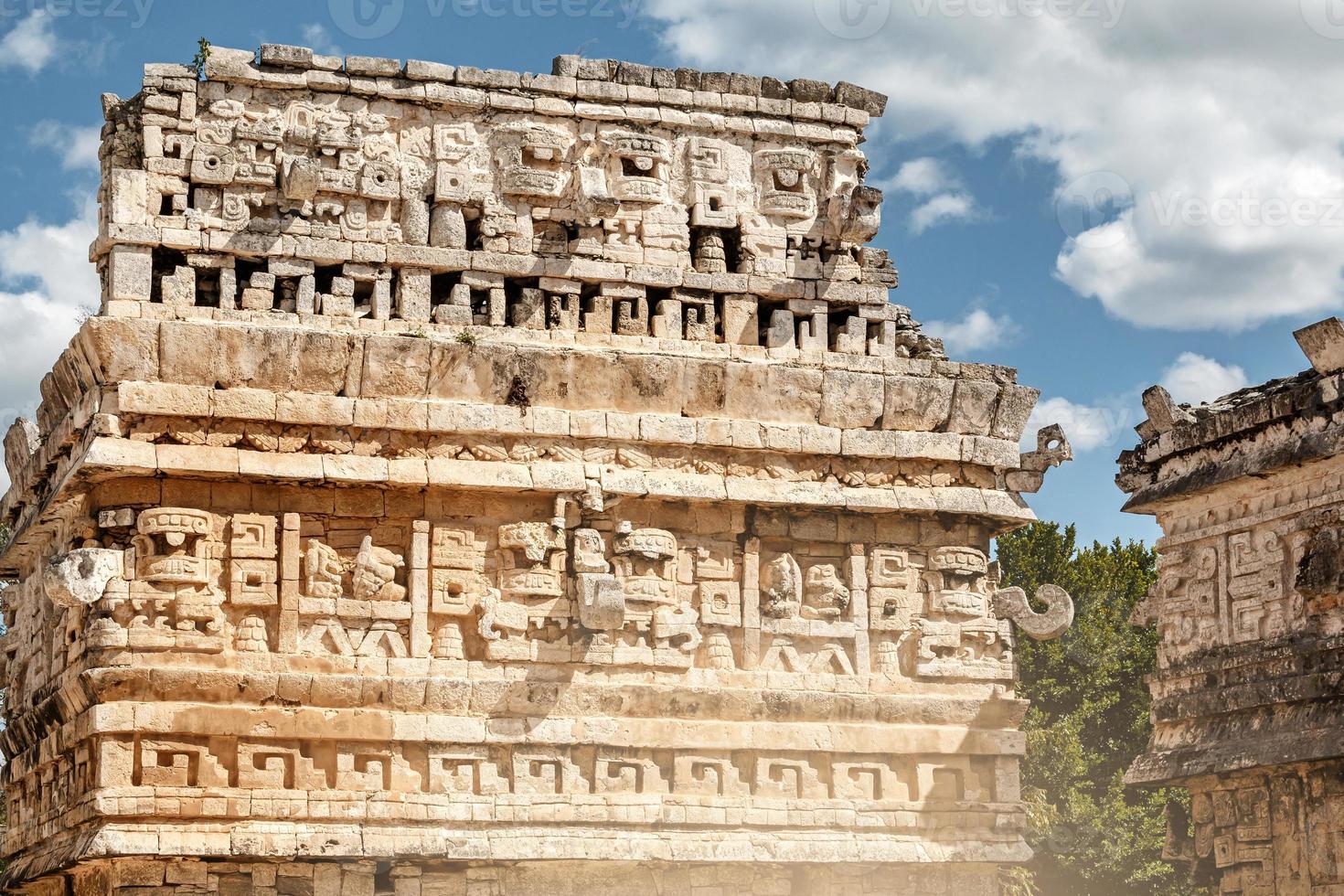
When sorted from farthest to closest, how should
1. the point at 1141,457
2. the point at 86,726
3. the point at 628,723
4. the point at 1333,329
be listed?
the point at 1141,457 → the point at 1333,329 → the point at 628,723 → the point at 86,726

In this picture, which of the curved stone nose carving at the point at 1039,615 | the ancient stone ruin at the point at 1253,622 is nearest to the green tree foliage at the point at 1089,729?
the ancient stone ruin at the point at 1253,622

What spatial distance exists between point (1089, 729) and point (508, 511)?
23858 mm

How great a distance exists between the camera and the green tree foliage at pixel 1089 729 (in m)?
33.7

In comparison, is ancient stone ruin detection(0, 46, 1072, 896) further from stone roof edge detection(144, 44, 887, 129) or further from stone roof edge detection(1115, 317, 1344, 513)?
stone roof edge detection(1115, 317, 1344, 513)

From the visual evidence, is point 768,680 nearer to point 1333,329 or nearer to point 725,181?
point 725,181

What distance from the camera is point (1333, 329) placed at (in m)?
16.6

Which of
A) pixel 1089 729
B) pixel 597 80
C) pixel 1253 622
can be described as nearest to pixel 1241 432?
pixel 1253 622

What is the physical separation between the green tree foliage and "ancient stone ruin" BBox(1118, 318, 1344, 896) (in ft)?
44.8

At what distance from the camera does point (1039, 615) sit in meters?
15.6

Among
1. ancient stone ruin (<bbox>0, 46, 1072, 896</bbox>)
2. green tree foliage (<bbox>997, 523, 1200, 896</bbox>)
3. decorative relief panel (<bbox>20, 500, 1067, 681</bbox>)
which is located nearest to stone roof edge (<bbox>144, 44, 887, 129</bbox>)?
ancient stone ruin (<bbox>0, 46, 1072, 896</bbox>)

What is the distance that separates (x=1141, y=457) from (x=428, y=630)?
26.3ft

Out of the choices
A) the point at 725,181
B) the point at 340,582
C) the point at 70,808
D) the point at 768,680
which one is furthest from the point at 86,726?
the point at 725,181

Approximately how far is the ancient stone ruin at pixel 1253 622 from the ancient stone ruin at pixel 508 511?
2.59m

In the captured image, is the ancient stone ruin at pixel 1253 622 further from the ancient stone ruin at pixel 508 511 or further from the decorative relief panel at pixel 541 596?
the decorative relief panel at pixel 541 596
